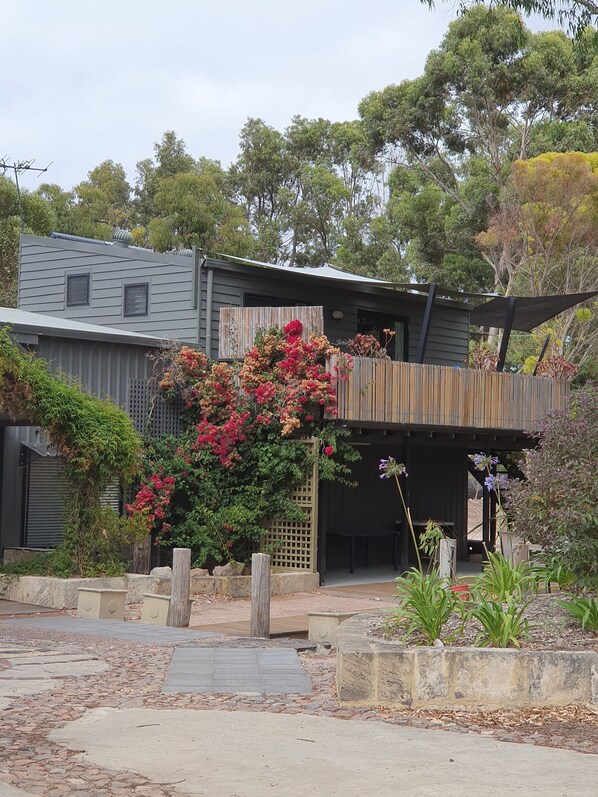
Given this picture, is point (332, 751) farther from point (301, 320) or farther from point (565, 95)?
point (565, 95)

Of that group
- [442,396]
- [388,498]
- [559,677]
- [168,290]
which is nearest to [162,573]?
[442,396]

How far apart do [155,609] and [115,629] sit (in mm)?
1103

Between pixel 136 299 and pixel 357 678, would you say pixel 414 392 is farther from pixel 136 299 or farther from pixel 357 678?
pixel 357 678

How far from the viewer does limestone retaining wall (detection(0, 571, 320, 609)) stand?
47.5 feet

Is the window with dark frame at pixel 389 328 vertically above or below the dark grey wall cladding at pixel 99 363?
above

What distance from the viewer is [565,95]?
38688 millimetres

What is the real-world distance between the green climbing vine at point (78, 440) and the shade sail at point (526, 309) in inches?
372

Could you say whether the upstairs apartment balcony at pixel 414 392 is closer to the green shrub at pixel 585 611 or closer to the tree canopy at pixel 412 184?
the green shrub at pixel 585 611

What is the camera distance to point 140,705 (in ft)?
25.0

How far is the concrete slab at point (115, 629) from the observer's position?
11.4 m

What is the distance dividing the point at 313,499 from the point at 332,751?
11.9m

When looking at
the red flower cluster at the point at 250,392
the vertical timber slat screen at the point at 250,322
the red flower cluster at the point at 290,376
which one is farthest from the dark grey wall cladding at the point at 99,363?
the red flower cluster at the point at 290,376

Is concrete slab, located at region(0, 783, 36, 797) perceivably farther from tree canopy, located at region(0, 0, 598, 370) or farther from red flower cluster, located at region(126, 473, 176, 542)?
tree canopy, located at region(0, 0, 598, 370)

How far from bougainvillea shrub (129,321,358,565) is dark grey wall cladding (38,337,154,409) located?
56 centimetres
